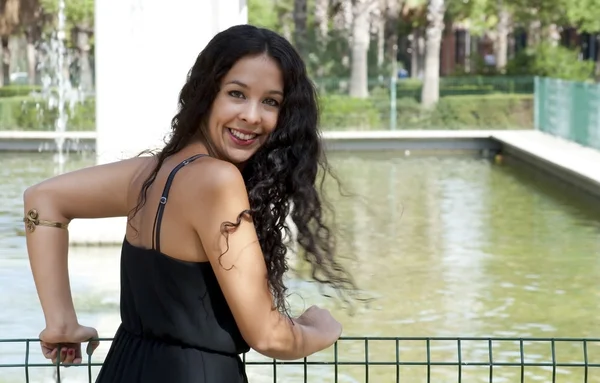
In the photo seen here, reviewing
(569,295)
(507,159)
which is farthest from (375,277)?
(507,159)

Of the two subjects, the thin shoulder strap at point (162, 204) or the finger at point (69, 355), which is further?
the finger at point (69, 355)

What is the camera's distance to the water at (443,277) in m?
7.09

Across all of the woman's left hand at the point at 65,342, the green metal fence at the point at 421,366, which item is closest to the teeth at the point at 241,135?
the woman's left hand at the point at 65,342

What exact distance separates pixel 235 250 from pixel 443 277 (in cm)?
789

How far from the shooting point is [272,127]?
7.89 ft

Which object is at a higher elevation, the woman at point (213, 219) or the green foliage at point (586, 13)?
the green foliage at point (586, 13)

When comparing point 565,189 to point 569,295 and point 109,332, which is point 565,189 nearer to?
point 569,295

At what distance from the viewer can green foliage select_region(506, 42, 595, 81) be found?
31922 millimetres

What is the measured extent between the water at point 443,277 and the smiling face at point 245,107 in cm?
143

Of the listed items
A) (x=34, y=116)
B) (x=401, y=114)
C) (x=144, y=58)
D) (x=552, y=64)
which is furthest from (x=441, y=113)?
(x=144, y=58)

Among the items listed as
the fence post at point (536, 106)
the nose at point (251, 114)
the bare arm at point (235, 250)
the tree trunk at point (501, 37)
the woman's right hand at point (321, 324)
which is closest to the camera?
the bare arm at point (235, 250)

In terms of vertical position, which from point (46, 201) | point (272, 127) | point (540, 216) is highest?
point (272, 127)

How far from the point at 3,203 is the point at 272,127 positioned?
12954 mm

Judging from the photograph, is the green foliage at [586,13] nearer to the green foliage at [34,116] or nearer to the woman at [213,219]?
the green foliage at [34,116]
